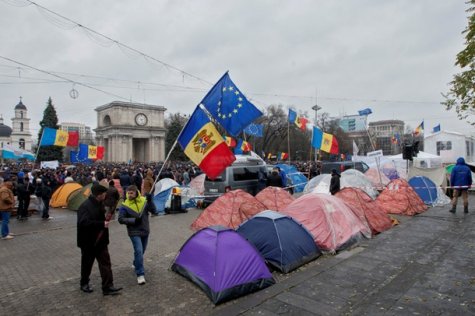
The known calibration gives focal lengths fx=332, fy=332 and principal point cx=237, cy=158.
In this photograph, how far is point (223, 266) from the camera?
5578 mm

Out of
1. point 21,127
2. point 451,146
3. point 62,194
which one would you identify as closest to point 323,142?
point 62,194

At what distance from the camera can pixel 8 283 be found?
20.0ft

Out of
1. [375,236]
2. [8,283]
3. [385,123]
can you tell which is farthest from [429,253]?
[385,123]

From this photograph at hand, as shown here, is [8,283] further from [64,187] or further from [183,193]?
[64,187]

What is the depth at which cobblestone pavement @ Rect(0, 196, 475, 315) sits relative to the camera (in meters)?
5.07

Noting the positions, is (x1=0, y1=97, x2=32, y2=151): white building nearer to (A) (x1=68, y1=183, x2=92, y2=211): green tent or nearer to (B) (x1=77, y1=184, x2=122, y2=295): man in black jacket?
(A) (x1=68, y1=183, x2=92, y2=211): green tent

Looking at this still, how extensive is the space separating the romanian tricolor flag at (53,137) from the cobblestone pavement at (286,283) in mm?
12656

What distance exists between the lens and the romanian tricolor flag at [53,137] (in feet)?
67.1

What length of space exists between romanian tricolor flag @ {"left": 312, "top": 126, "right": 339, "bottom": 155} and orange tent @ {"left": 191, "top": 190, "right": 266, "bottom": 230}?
10699 millimetres

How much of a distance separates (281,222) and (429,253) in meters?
3.74

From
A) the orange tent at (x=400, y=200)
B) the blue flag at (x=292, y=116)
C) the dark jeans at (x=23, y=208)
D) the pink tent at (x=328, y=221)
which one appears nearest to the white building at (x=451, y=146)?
the blue flag at (x=292, y=116)

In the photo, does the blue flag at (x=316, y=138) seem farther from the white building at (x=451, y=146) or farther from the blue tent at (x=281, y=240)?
the white building at (x=451, y=146)

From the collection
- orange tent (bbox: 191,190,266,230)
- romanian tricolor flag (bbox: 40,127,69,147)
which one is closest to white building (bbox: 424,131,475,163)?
orange tent (bbox: 191,190,266,230)

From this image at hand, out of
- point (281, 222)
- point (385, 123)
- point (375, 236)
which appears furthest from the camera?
point (385, 123)
